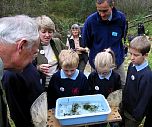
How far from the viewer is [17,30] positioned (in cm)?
201

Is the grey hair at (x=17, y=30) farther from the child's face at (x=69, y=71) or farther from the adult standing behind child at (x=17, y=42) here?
the child's face at (x=69, y=71)

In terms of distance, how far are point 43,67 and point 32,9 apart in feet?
32.3

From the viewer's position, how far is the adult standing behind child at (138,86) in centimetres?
327

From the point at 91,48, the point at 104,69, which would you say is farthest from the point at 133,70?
the point at 91,48

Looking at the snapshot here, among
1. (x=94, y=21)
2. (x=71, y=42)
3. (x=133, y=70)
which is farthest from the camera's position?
(x=71, y=42)

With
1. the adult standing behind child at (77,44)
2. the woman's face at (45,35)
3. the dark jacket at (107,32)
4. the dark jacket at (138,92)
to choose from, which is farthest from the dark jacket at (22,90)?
the adult standing behind child at (77,44)

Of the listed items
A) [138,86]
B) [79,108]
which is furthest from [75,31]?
[79,108]

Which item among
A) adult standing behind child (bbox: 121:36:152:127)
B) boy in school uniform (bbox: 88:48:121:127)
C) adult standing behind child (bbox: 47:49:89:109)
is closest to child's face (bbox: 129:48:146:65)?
adult standing behind child (bbox: 121:36:152:127)

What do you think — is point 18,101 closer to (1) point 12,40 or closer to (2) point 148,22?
(1) point 12,40

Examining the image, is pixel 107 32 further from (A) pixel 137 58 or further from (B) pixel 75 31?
(B) pixel 75 31

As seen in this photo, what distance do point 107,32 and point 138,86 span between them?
90 centimetres

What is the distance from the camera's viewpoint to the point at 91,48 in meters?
4.14

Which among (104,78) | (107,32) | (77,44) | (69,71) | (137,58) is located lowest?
(77,44)

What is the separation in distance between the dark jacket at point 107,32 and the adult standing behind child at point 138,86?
0.51m
